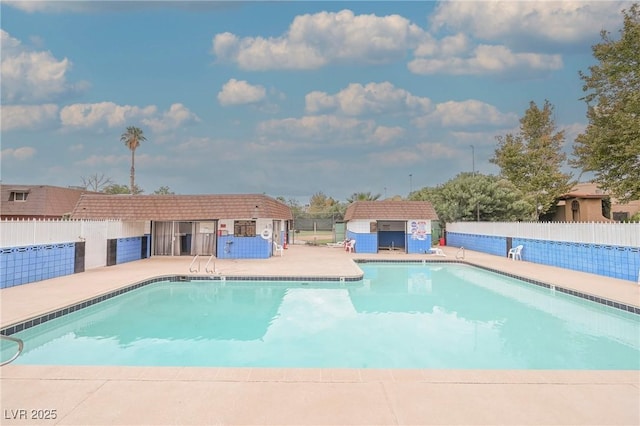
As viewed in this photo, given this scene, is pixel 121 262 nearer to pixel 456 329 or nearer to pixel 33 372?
pixel 33 372

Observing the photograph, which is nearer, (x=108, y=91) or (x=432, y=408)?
(x=432, y=408)

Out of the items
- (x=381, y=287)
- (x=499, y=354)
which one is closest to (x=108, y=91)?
(x=381, y=287)

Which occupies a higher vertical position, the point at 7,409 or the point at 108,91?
the point at 108,91

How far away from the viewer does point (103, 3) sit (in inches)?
655

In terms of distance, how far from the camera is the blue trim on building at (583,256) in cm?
1050

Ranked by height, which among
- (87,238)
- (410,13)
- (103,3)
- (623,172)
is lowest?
(87,238)

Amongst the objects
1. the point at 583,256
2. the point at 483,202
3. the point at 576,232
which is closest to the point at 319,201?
the point at 483,202

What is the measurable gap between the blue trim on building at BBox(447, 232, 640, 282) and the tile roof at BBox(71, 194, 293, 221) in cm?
1199

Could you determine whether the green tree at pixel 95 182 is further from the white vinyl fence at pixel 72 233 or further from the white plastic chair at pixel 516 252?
the white plastic chair at pixel 516 252

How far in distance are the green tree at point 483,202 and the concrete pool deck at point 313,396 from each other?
20409mm

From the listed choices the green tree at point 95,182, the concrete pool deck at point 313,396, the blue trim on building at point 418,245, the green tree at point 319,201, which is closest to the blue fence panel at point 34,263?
the concrete pool deck at point 313,396

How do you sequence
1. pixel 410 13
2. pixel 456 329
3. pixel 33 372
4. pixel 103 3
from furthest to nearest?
pixel 410 13 → pixel 103 3 → pixel 456 329 → pixel 33 372

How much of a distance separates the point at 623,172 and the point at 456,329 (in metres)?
13.7

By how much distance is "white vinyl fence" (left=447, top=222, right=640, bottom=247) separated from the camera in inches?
415
